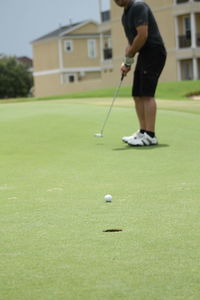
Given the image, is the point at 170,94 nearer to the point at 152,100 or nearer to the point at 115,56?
the point at 152,100

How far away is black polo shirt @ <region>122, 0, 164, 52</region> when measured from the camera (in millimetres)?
11305

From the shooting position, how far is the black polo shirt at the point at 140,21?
1130 cm

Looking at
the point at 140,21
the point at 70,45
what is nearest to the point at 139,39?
the point at 140,21

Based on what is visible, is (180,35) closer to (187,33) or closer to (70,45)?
(187,33)

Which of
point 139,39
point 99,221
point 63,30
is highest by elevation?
point 63,30

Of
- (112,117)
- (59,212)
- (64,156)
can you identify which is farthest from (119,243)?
(112,117)

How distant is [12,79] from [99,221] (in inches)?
3447

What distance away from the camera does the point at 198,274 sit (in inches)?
169

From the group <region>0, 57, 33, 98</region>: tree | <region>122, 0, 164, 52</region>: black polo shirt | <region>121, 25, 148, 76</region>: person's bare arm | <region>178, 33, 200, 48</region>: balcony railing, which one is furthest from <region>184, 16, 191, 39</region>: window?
<region>121, 25, 148, 76</region>: person's bare arm

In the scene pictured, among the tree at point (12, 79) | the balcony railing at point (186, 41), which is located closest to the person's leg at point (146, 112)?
the balcony railing at point (186, 41)

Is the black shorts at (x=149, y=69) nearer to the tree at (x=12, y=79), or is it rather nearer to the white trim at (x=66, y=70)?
the white trim at (x=66, y=70)

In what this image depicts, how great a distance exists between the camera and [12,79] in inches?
3637

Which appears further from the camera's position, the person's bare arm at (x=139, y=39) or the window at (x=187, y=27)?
the window at (x=187, y=27)

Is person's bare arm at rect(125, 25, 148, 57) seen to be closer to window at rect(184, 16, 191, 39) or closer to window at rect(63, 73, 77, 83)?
window at rect(184, 16, 191, 39)
